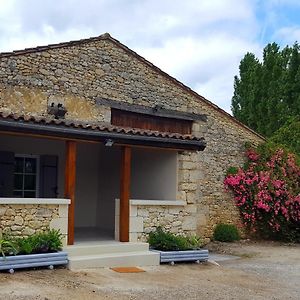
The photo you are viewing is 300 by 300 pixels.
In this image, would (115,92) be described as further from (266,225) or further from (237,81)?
(237,81)

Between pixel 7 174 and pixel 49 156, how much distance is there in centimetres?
126

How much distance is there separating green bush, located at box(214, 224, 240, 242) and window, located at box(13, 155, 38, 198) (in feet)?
19.4

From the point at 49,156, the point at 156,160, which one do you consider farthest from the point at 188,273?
the point at 49,156

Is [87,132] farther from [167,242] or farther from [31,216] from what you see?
[167,242]

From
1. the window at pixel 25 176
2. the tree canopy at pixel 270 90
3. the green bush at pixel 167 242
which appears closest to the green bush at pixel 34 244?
the green bush at pixel 167 242

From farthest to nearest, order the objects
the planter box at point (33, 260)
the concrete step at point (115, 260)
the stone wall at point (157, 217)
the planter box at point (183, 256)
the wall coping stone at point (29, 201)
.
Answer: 1. the stone wall at point (157, 217)
2. the planter box at point (183, 256)
3. the concrete step at point (115, 260)
4. the wall coping stone at point (29, 201)
5. the planter box at point (33, 260)

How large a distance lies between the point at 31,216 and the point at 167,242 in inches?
118

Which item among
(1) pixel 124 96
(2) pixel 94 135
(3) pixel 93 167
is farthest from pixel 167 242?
(1) pixel 124 96

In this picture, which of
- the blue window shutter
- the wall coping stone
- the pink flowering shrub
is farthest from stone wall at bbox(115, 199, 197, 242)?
the pink flowering shrub

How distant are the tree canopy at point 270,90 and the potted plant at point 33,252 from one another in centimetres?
1940

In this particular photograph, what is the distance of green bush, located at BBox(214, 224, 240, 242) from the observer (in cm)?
1536

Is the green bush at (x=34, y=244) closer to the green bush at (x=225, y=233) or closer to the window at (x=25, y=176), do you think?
the window at (x=25, y=176)

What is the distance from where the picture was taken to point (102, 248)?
32.6 ft

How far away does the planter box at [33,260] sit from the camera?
8359 millimetres
